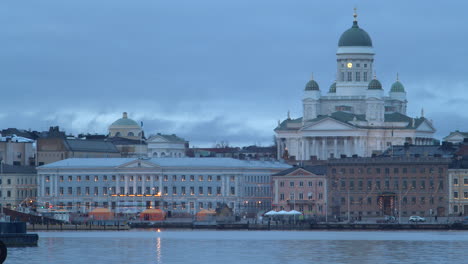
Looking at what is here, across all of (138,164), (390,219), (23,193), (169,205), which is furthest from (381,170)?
(23,193)

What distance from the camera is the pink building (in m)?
184

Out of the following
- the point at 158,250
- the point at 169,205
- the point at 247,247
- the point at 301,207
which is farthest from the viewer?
the point at 169,205

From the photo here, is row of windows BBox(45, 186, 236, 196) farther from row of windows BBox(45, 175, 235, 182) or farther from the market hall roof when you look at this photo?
the market hall roof

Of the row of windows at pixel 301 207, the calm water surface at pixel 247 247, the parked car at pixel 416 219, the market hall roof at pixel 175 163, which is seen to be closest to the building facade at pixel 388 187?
the row of windows at pixel 301 207

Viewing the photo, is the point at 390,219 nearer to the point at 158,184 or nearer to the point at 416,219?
the point at 416,219

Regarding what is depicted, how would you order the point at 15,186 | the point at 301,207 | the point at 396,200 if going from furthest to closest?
the point at 15,186 → the point at 301,207 → the point at 396,200

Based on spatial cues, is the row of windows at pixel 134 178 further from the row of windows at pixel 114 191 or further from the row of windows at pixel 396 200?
the row of windows at pixel 396 200

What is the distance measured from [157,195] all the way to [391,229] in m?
42.6


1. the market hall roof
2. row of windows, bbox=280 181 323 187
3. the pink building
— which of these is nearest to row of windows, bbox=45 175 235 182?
the market hall roof

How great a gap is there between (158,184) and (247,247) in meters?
73.8

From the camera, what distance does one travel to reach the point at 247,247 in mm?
120188

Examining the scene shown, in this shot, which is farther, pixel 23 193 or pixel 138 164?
pixel 23 193

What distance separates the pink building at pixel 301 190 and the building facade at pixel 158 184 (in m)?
4.50

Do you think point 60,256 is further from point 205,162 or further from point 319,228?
point 205,162
